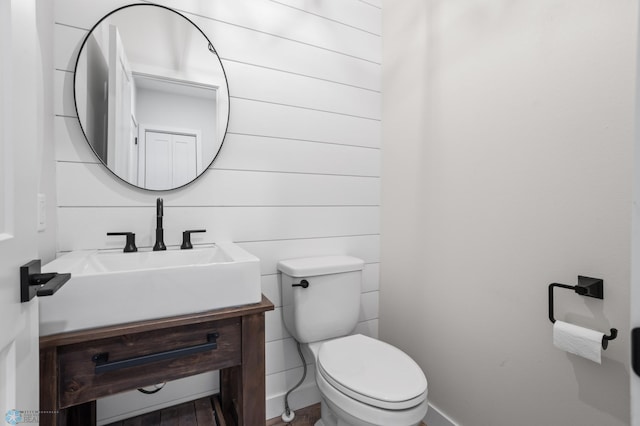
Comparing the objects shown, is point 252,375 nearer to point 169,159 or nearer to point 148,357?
point 148,357

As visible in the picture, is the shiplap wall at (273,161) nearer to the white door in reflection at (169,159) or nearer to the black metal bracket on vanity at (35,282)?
the white door in reflection at (169,159)

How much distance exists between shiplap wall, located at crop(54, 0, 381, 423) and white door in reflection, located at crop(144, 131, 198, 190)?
0.17ft

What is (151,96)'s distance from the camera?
1.33 m

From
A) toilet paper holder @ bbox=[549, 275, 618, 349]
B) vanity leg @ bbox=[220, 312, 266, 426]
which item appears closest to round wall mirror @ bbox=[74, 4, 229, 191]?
vanity leg @ bbox=[220, 312, 266, 426]

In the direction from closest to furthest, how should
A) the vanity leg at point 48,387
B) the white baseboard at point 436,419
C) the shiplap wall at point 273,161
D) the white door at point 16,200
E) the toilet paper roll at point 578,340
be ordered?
1. the white door at point 16,200
2. the vanity leg at point 48,387
3. the toilet paper roll at point 578,340
4. the shiplap wall at point 273,161
5. the white baseboard at point 436,419

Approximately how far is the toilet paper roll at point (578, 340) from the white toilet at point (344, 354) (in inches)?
18.3

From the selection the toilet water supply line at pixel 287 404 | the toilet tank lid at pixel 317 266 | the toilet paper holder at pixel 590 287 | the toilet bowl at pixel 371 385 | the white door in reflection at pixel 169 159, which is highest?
the white door in reflection at pixel 169 159

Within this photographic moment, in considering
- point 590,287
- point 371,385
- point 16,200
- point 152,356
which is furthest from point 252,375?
point 590,287

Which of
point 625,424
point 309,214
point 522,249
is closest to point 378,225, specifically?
point 309,214

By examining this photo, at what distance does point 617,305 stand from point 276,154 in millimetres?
1425

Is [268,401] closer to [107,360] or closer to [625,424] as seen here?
[107,360]

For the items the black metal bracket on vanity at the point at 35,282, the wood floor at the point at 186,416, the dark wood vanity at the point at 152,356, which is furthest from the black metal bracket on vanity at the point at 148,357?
the wood floor at the point at 186,416

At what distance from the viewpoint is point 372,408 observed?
1032 millimetres

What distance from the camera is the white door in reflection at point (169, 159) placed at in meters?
1.33
